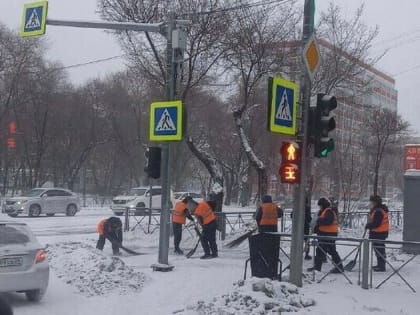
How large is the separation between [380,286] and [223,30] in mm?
11837

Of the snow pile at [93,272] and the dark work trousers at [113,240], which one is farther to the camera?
the dark work trousers at [113,240]

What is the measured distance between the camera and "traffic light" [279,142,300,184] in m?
10.9

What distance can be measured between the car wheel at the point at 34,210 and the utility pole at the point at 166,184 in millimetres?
21892

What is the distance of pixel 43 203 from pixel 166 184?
880 inches

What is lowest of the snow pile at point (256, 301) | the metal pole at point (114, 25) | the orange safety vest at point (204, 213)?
the snow pile at point (256, 301)

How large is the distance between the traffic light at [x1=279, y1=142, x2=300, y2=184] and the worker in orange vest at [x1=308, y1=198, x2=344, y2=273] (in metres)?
1.86

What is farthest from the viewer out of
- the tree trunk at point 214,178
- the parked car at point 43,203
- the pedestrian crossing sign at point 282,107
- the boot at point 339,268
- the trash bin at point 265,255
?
the parked car at point 43,203

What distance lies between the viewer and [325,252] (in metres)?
12.6

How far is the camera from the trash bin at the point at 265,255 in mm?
11672

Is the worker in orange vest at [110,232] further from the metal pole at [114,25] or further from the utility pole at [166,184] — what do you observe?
the metal pole at [114,25]

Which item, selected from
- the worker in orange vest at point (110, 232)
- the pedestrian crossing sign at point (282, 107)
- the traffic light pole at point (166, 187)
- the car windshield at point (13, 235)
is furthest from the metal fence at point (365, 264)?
the worker in orange vest at point (110, 232)

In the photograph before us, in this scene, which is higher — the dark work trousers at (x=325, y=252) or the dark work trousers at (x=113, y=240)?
the dark work trousers at (x=325, y=252)

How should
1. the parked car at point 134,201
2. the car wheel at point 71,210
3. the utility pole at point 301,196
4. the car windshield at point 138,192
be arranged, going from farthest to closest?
the car windshield at point 138,192 < the parked car at point 134,201 < the car wheel at point 71,210 < the utility pole at point 301,196

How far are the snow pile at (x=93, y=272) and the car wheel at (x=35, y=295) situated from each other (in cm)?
97
